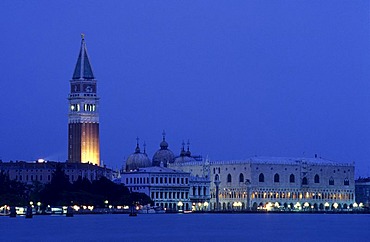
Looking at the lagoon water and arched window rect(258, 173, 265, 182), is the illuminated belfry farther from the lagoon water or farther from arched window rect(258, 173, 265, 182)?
the lagoon water

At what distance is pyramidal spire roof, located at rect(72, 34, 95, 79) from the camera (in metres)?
151

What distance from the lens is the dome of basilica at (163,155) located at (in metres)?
153

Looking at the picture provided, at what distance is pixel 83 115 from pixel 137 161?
7189 millimetres

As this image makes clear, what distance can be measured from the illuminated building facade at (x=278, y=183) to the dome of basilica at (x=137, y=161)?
2966 millimetres

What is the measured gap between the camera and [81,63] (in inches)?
5965

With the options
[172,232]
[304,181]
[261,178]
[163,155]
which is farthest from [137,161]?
[172,232]

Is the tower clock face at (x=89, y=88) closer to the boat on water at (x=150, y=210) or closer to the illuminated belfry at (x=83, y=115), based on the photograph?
the illuminated belfry at (x=83, y=115)

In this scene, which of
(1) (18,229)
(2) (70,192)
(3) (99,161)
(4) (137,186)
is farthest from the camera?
(3) (99,161)

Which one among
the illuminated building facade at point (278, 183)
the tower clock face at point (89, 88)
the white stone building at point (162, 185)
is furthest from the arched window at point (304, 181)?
the tower clock face at point (89, 88)

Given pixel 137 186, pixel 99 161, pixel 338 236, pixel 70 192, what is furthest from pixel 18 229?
pixel 99 161

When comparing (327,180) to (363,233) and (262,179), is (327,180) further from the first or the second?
(363,233)

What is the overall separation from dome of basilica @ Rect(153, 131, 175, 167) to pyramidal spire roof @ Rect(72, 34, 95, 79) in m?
10.6

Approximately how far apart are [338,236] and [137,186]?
61.9 meters

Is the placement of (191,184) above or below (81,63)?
below
